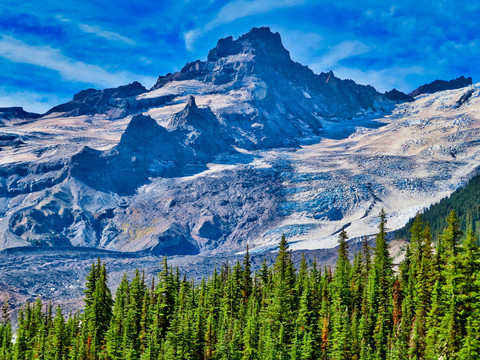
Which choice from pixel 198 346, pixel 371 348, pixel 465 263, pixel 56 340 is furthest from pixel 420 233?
pixel 56 340

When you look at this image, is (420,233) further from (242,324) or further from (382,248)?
(242,324)

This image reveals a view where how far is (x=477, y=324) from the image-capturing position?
54.7m

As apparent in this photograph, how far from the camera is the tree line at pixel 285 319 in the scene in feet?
252

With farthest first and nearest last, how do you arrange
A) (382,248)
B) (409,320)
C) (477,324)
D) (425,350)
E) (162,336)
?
(382,248) < (162,336) < (409,320) < (425,350) < (477,324)

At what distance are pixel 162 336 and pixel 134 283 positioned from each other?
12.5 metres

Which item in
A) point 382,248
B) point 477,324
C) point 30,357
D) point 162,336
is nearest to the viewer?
point 477,324

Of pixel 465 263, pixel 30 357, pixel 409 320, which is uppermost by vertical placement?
pixel 465 263

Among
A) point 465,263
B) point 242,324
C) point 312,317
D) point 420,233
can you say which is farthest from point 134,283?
point 465,263

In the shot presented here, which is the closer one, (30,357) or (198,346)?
(198,346)

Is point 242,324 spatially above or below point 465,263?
below

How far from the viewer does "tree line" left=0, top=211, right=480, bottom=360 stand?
76750mm

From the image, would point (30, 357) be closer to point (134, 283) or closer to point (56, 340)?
point (56, 340)

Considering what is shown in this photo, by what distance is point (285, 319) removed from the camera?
3364 inches

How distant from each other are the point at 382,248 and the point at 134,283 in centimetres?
3946
